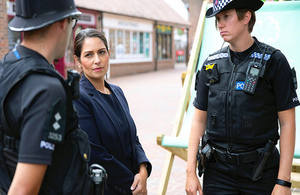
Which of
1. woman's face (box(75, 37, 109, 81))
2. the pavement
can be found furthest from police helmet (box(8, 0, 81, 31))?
the pavement

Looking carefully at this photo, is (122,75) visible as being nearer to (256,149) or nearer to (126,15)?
(126,15)

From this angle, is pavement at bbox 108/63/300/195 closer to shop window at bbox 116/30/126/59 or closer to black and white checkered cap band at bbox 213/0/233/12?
black and white checkered cap band at bbox 213/0/233/12

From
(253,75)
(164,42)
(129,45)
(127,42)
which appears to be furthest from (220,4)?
(164,42)

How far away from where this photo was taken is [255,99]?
6.72ft

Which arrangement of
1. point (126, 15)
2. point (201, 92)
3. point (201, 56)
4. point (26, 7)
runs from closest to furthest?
point (26, 7) < point (201, 92) < point (201, 56) < point (126, 15)

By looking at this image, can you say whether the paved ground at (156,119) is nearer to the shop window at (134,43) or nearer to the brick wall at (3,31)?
the brick wall at (3,31)

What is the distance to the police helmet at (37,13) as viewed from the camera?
52.6 inches

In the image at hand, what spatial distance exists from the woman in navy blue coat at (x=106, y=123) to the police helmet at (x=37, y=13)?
2.62 ft

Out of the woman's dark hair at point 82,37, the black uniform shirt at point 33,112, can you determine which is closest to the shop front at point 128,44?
the woman's dark hair at point 82,37

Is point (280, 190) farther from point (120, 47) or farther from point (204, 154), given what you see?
point (120, 47)

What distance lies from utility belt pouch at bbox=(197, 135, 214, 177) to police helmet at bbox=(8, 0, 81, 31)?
121 centimetres

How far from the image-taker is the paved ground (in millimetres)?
4801

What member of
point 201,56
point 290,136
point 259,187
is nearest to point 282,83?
point 290,136

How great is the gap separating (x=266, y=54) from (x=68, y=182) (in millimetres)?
1332
